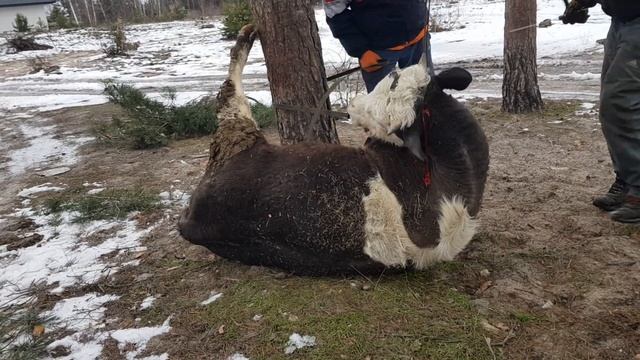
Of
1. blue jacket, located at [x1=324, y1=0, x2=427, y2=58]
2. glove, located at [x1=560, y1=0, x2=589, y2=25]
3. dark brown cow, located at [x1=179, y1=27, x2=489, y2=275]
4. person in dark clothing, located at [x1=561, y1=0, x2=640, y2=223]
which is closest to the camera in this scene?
dark brown cow, located at [x1=179, y1=27, x2=489, y2=275]

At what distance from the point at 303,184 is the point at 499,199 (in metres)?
2.06

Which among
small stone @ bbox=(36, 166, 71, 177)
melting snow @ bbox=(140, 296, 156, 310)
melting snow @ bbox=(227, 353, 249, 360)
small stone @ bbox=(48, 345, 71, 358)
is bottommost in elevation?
small stone @ bbox=(48, 345, 71, 358)

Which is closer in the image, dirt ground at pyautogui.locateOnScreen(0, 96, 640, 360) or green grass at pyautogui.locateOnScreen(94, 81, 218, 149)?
Answer: dirt ground at pyautogui.locateOnScreen(0, 96, 640, 360)

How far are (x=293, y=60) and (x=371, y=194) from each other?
1.36m

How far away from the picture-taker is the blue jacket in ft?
12.1

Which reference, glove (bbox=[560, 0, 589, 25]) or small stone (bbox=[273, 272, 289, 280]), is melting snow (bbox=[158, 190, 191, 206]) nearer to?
small stone (bbox=[273, 272, 289, 280])

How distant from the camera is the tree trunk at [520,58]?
6.69 m

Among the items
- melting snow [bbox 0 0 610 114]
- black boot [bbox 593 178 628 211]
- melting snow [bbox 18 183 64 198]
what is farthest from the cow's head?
melting snow [bbox 0 0 610 114]

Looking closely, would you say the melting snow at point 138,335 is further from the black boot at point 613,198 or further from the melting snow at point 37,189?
the melting snow at point 37,189

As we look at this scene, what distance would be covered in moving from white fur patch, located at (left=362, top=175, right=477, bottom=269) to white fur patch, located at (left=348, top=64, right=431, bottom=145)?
31 centimetres

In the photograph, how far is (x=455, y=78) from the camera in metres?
2.61

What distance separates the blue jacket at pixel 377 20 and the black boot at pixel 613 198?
1.89m

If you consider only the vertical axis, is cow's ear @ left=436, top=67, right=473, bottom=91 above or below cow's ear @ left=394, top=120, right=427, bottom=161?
above

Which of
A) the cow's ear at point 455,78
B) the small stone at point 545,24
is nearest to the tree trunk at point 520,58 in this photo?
the cow's ear at point 455,78
